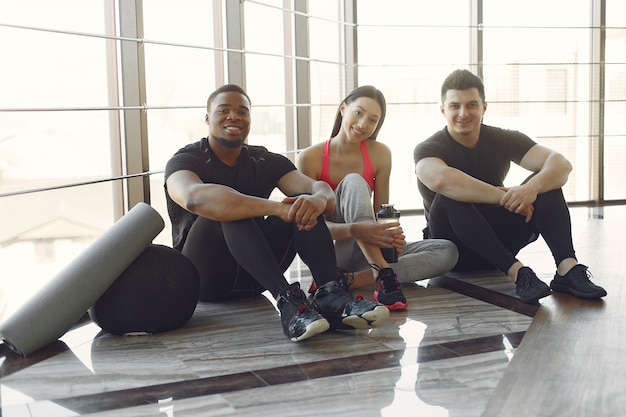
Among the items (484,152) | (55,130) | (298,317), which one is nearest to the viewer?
(298,317)

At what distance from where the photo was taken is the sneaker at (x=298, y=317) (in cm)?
193

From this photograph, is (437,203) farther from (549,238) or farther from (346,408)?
(346,408)

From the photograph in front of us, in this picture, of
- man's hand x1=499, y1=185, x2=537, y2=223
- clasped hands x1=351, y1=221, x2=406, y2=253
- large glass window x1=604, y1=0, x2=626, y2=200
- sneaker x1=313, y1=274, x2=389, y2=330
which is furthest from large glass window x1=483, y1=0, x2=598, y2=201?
sneaker x1=313, y1=274, x2=389, y2=330

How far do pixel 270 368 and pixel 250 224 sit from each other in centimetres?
49

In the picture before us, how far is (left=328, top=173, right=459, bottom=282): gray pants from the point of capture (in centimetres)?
251

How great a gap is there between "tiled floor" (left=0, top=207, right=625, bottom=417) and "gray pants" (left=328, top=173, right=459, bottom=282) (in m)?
0.22

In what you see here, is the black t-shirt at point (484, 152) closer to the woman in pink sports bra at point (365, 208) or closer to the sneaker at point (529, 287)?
the woman in pink sports bra at point (365, 208)

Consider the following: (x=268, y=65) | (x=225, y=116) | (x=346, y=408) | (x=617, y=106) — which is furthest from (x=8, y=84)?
(x=617, y=106)

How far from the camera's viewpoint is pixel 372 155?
275 centimetres

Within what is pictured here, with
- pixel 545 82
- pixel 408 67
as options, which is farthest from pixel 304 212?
pixel 545 82

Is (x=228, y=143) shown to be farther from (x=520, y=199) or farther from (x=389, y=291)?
(x=520, y=199)

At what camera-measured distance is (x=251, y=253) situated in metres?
2.12

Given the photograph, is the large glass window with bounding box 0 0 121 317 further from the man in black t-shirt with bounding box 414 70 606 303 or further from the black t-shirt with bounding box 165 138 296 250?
the man in black t-shirt with bounding box 414 70 606 303

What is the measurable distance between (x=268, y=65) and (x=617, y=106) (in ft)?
7.28
